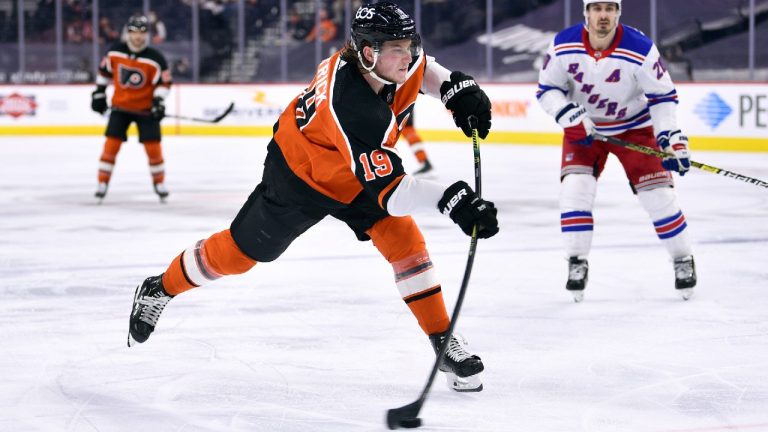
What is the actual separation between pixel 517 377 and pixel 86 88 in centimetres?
1185

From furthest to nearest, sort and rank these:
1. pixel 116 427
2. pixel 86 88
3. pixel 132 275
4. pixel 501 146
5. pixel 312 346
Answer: pixel 86 88, pixel 501 146, pixel 132 275, pixel 312 346, pixel 116 427

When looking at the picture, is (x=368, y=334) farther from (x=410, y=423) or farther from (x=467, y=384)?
(x=410, y=423)

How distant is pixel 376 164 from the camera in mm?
2484

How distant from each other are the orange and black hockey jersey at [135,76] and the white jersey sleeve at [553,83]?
3907 mm

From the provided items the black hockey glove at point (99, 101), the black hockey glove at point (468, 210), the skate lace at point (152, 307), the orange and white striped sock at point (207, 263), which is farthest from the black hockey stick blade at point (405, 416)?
the black hockey glove at point (99, 101)

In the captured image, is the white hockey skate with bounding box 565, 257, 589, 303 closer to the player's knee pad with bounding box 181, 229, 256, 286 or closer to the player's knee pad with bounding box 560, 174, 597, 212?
the player's knee pad with bounding box 560, 174, 597, 212

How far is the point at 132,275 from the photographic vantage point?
4562mm

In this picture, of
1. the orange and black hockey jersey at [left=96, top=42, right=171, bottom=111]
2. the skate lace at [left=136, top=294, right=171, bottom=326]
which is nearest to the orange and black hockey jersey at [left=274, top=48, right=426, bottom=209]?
the skate lace at [left=136, top=294, right=171, bottom=326]

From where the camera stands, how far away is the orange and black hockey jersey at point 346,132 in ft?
8.19

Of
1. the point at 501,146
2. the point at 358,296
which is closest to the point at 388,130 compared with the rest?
the point at 358,296

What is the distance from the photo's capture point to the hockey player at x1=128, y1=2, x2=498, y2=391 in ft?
8.19

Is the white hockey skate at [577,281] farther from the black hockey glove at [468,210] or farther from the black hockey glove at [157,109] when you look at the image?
the black hockey glove at [157,109]

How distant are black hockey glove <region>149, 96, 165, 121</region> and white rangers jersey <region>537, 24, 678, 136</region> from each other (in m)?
3.71

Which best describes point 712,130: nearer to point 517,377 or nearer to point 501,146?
point 501,146
